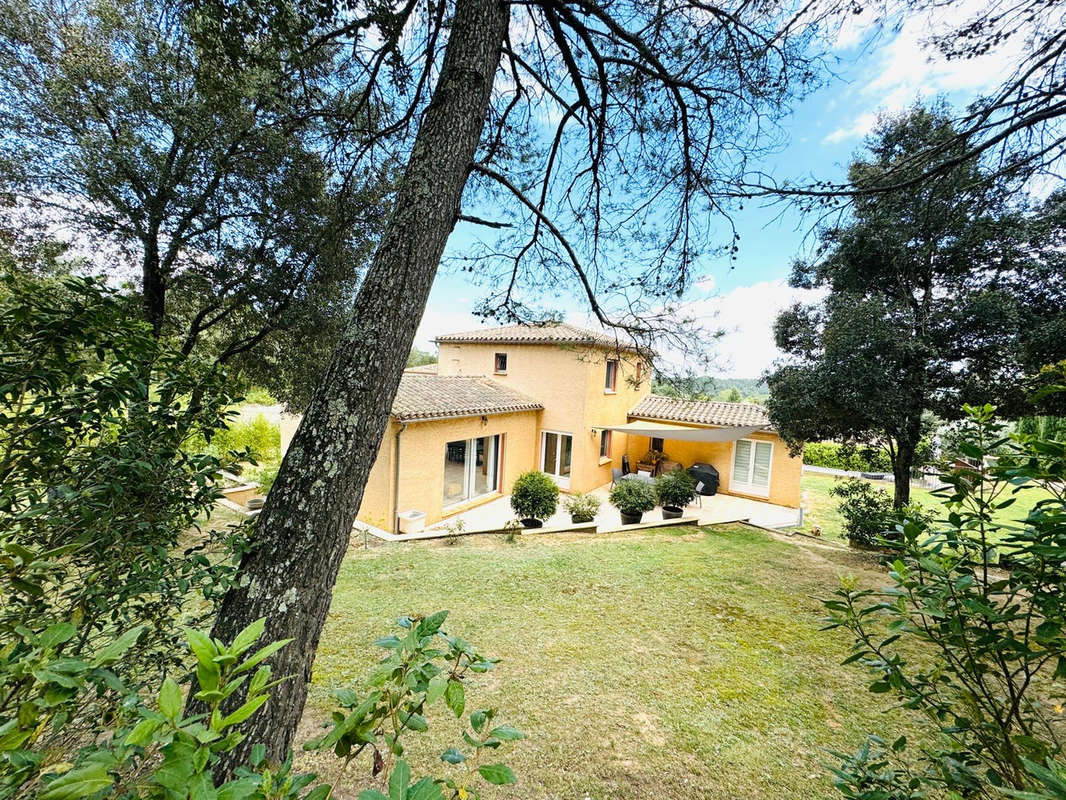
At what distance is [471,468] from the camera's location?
50.7ft

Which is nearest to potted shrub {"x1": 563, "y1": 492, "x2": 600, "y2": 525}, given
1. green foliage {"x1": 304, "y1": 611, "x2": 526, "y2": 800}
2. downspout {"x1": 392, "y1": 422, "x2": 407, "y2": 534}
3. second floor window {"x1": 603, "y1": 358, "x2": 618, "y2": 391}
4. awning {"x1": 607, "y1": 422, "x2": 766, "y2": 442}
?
downspout {"x1": 392, "y1": 422, "x2": 407, "y2": 534}

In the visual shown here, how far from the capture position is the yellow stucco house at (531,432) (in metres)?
12.7

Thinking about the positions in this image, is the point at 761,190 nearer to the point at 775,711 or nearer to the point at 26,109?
the point at 775,711

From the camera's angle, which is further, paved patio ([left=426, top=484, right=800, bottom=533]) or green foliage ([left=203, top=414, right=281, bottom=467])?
green foliage ([left=203, top=414, right=281, bottom=467])

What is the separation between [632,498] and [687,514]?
3.73m

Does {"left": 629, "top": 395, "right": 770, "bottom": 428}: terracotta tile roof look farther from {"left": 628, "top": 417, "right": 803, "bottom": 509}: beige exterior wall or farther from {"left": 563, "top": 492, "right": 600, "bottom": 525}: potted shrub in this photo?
{"left": 563, "top": 492, "right": 600, "bottom": 525}: potted shrub

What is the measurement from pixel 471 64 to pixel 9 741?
4129 mm

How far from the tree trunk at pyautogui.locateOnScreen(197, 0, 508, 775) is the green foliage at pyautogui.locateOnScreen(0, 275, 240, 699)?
0.27 meters

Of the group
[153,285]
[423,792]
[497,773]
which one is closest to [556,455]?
[153,285]

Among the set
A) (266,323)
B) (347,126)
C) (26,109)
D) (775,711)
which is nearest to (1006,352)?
(775,711)

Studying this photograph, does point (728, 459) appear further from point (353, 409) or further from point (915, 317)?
point (353, 409)

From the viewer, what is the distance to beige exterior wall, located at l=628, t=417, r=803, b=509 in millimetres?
17938

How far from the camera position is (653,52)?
4.91 meters

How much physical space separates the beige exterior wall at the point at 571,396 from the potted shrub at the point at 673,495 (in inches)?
161
